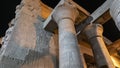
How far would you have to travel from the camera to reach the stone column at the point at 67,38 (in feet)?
13.8

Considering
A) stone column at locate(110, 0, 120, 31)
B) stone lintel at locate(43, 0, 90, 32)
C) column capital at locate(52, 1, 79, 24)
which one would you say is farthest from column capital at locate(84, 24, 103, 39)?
stone column at locate(110, 0, 120, 31)

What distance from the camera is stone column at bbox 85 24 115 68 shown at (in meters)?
5.76

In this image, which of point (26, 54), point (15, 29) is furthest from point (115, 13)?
point (15, 29)

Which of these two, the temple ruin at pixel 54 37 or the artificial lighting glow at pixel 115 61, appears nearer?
the temple ruin at pixel 54 37

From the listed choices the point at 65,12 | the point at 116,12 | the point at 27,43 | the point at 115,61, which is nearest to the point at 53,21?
the point at 65,12

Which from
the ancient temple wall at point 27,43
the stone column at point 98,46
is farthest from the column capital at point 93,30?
the ancient temple wall at point 27,43

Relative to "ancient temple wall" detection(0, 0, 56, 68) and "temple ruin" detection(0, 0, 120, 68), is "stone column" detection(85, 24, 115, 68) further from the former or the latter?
"ancient temple wall" detection(0, 0, 56, 68)

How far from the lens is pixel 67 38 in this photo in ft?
15.7

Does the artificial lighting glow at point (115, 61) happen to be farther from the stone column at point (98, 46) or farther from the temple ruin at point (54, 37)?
the stone column at point (98, 46)

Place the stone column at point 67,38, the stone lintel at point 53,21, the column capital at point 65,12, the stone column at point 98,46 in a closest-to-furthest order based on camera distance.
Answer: the stone column at point 67,38, the column capital at point 65,12, the stone column at point 98,46, the stone lintel at point 53,21

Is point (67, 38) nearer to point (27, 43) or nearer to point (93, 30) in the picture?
point (27, 43)

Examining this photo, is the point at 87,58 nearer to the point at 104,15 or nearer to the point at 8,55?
the point at 104,15

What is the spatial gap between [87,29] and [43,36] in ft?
6.25

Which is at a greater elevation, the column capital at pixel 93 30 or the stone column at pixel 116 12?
the column capital at pixel 93 30
